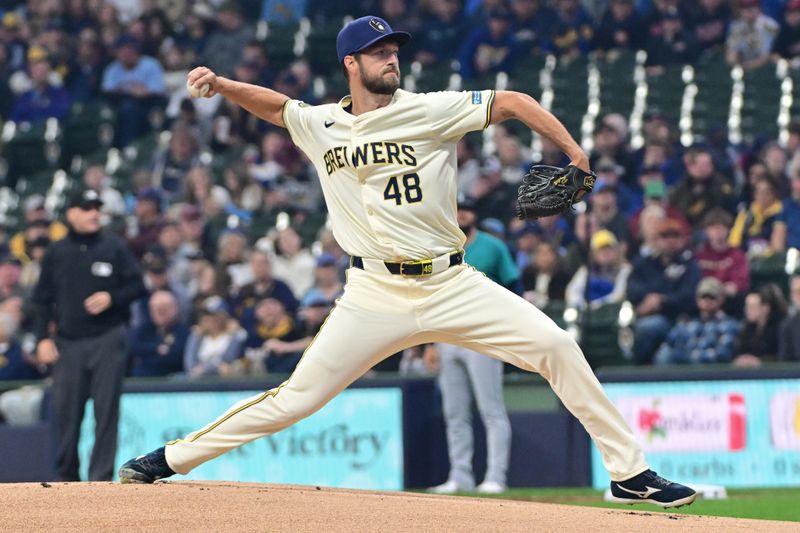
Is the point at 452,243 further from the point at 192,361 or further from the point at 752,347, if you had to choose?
the point at 192,361

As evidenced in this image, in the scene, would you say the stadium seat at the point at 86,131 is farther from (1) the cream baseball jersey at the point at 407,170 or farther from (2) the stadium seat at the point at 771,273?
(1) the cream baseball jersey at the point at 407,170

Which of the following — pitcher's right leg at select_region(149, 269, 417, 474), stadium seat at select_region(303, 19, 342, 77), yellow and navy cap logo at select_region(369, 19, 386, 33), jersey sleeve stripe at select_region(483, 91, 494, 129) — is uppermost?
stadium seat at select_region(303, 19, 342, 77)

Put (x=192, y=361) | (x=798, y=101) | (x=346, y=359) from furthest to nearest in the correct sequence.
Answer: (x=798, y=101) < (x=192, y=361) < (x=346, y=359)

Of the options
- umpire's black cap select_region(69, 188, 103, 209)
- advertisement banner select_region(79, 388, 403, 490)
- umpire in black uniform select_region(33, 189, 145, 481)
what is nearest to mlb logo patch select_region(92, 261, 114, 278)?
umpire in black uniform select_region(33, 189, 145, 481)

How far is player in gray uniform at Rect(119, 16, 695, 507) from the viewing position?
6824 millimetres

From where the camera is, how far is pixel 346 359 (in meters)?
6.82

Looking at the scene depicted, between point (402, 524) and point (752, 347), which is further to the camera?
point (752, 347)

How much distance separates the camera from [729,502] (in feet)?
32.3

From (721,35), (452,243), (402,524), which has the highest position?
(721,35)

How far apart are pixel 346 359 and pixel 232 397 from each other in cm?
564

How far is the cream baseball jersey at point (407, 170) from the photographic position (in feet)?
22.6

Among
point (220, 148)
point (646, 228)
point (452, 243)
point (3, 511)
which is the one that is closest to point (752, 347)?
point (646, 228)

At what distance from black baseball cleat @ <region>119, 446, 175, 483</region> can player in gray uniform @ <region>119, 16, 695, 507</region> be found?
0.26 m

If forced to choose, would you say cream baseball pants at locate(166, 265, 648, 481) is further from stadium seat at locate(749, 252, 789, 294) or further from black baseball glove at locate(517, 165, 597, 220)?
stadium seat at locate(749, 252, 789, 294)
